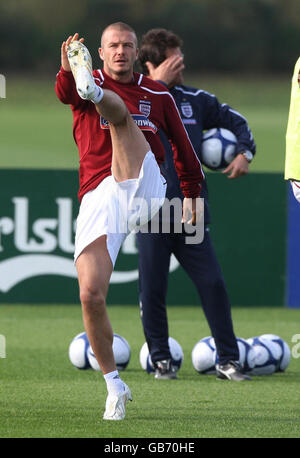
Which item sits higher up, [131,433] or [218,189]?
[218,189]

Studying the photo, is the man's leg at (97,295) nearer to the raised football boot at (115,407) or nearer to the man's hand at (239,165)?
the raised football boot at (115,407)

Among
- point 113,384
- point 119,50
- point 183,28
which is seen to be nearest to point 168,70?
point 119,50

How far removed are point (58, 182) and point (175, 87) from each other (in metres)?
3.75

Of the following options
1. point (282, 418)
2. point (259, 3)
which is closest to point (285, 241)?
point (282, 418)

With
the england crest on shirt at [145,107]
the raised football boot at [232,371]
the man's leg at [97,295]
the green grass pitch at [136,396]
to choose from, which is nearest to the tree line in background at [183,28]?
the green grass pitch at [136,396]

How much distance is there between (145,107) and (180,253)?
1.64m

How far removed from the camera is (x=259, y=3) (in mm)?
62812

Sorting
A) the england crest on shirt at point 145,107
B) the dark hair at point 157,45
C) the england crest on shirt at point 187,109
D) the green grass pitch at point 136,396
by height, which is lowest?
the green grass pitch at point 136,396

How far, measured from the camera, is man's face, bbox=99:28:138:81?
6137 mm

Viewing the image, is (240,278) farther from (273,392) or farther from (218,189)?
(273,392)

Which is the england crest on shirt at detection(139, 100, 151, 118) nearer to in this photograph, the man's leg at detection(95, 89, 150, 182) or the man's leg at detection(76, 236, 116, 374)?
the man's leg at detection(95, 89, 150, 182)

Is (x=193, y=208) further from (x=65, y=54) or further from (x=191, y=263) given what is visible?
(x=65, y=54)

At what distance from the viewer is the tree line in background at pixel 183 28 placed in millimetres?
56812

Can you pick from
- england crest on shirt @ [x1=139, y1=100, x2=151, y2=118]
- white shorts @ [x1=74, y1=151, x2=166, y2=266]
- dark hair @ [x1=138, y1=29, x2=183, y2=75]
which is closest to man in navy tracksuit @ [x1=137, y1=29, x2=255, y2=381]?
dark hair @ [x1=138, y1=29, x2=183, y2=75]
